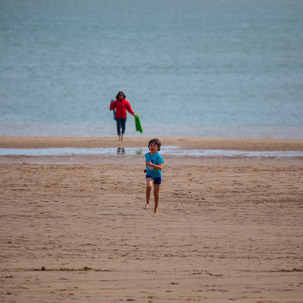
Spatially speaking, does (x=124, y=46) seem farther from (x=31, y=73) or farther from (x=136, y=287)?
(x=136, y=287)

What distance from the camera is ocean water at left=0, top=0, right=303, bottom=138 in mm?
53375

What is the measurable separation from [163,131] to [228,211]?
83.0ft

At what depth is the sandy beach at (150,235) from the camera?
6.27 metres

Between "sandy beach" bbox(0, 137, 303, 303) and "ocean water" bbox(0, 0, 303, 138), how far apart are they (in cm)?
2507

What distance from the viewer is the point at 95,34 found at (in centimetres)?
9344

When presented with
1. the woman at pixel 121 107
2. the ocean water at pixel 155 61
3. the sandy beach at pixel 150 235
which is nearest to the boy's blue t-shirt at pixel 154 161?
the sandy beach at pixel 150 235

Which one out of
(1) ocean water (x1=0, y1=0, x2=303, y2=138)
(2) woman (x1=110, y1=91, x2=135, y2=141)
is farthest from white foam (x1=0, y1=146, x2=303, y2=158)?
(1) ocean water (x1=0, y1=0, x2=303, y2=138)

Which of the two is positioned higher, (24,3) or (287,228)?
(24,3)

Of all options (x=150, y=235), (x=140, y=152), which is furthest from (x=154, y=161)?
(x=140, y=152)

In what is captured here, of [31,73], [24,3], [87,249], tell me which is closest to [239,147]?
[87,249]

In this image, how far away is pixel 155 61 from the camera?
8650cm

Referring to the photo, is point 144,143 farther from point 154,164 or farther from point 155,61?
point 155,61

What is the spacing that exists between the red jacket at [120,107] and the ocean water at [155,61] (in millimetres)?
→ 14999

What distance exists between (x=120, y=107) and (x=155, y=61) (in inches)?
2523
